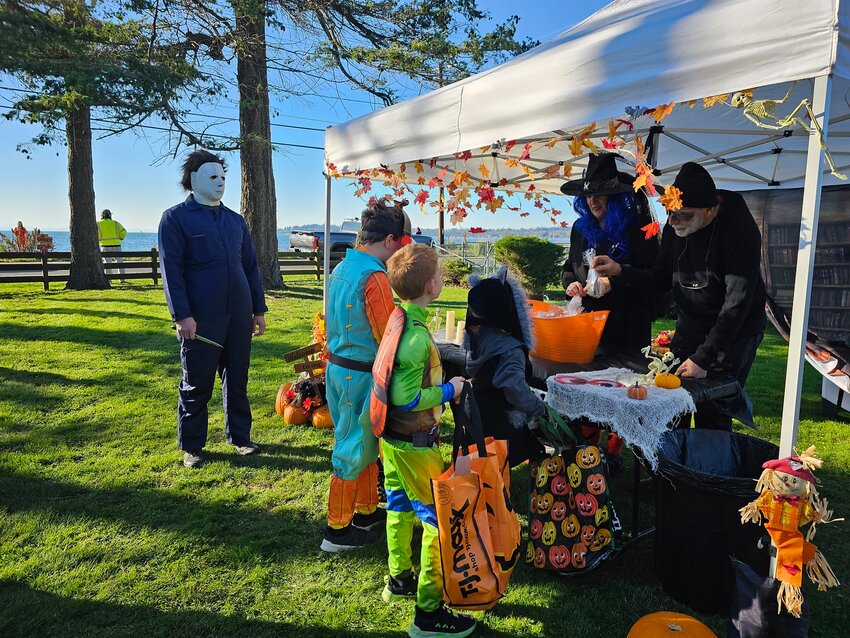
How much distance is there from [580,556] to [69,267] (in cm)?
1396

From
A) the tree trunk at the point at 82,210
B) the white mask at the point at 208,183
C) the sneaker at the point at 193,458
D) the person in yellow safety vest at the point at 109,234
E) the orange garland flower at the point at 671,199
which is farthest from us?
the person in yellow safety vest at the point at 109,234

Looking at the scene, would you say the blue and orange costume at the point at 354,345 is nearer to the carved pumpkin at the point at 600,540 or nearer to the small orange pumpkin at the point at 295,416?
the carved pumpkin at the point at 600,540

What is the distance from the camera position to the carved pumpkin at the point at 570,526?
2566mm

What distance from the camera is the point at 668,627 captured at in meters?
2.03

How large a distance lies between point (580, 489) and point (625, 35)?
6.56 ft

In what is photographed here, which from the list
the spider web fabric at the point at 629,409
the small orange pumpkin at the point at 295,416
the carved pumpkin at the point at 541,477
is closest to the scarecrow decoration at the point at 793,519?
the spider web fabric at the point at 629,409

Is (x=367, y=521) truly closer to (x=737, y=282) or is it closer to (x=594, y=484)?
(x=594, y=484)

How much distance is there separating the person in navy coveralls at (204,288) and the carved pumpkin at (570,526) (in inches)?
97.3

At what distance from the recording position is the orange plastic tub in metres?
2.91

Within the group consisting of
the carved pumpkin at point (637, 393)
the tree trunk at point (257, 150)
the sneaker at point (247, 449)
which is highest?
the tree trunk at point (257, 150)

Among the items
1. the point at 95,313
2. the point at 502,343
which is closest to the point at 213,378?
the point at 502,343

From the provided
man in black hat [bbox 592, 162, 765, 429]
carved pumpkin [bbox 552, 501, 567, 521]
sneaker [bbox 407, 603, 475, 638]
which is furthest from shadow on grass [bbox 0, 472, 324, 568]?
man in black hat [bbox 592, 162, 765, 429]

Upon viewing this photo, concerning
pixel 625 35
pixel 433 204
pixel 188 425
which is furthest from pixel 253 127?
pixel 625 35

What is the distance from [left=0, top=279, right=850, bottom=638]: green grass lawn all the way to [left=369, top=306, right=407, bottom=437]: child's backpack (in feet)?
2.94
